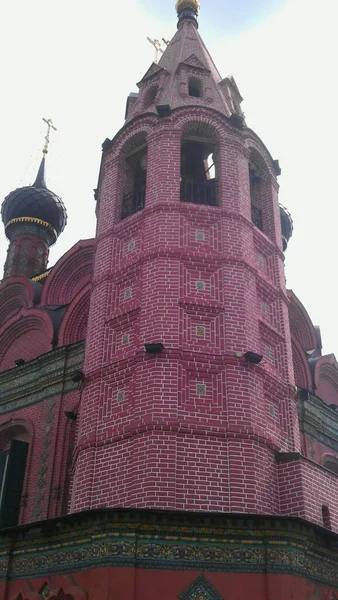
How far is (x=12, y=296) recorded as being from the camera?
19.9 m

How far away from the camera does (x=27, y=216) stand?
2289 cm

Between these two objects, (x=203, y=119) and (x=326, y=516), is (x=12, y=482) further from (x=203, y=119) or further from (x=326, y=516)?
(x=203, y=119)

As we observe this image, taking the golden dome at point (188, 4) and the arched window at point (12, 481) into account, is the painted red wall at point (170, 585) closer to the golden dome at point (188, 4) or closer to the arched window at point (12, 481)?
the arched window at point (12, 481)

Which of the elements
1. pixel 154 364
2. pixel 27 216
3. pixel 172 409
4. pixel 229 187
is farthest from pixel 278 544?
pixel 27 216

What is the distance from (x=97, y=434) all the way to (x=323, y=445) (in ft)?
24.6

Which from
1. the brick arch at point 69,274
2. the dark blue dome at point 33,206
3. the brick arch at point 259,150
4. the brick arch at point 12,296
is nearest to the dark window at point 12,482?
the brick arch at point 69,274

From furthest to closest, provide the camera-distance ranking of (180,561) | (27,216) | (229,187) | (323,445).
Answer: (27,216) → (323,445) → (229,187) → (180,561)

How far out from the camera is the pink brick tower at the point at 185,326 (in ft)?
31.4

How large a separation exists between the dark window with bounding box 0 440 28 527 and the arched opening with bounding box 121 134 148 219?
4859mm

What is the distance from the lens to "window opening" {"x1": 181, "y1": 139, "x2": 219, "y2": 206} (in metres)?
12.6

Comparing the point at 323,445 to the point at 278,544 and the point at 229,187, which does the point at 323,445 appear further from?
the point at 278,544

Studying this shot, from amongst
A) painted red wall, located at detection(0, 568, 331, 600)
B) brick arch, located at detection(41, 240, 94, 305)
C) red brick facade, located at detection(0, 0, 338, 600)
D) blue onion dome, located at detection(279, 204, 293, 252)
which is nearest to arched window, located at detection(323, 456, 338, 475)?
red brick facade, located at detection(0, 0, 338, 600)

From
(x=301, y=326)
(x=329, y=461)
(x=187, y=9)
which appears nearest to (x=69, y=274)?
(x=301, y=326)

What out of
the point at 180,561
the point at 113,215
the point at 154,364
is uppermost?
the point at 113,215
